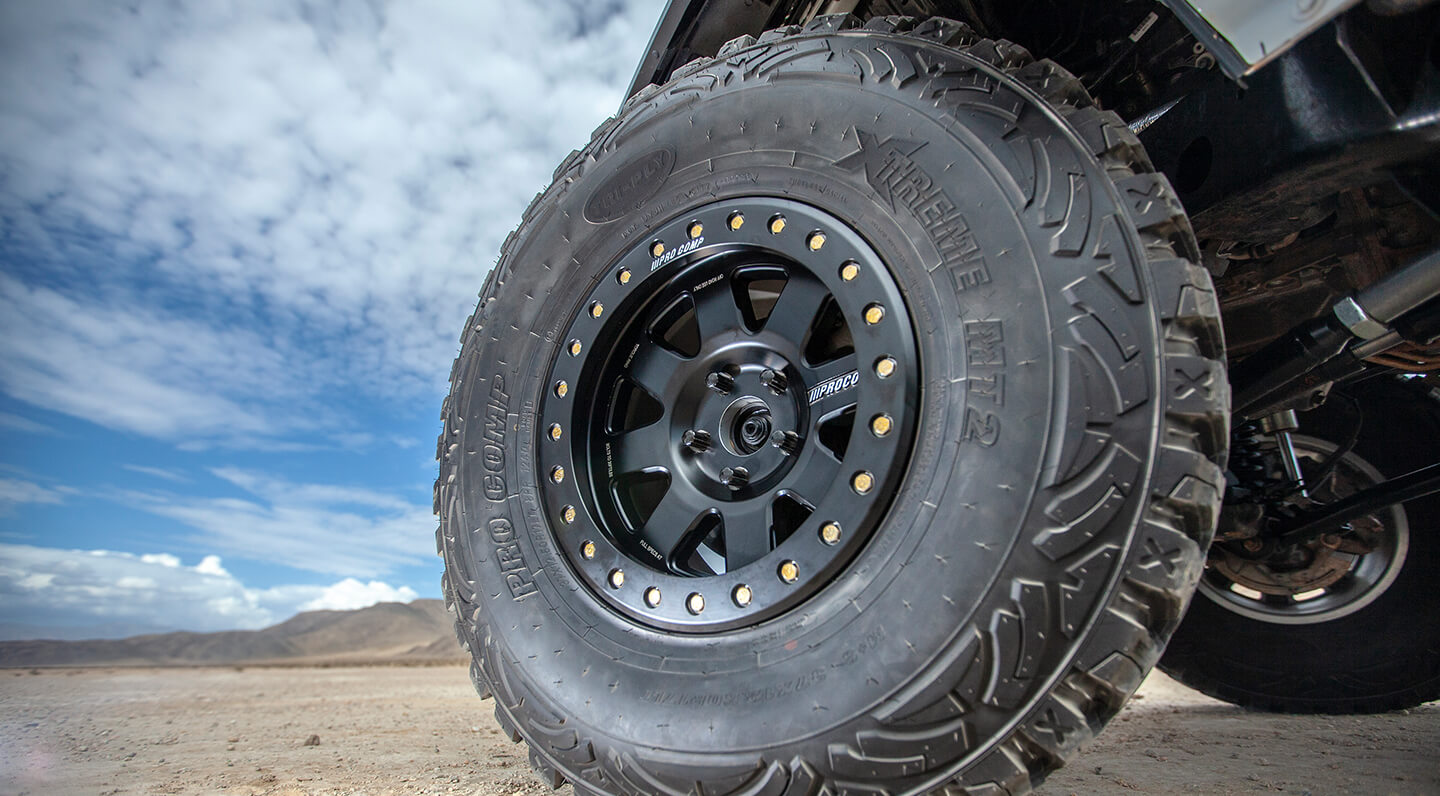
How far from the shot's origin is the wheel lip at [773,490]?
1.00 meters

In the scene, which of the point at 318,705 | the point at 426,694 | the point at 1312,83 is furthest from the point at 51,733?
the point at 1312,83

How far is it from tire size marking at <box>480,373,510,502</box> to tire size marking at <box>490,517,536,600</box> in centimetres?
6

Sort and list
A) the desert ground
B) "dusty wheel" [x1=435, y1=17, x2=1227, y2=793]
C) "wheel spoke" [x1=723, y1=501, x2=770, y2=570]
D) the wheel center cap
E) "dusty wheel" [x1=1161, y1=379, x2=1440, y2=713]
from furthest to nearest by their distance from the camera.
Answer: "dusty wheel" [x1=1161, y1=379, x2=1440, y2=713], the desert ground, the wheel center cap, "wheel spoke" [x1=723, y1=501, x2=770, y2=570], "dusty wheel" [x1=435, y1=17, x2=1227, y2=793]

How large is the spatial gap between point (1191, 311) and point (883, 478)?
43 centimetres

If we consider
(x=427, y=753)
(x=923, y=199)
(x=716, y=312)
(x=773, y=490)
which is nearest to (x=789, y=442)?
(x=773, y=490)

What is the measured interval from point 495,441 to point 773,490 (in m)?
0.63

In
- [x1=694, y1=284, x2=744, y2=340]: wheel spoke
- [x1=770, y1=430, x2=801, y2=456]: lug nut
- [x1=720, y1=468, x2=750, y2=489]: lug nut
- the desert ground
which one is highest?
[x1=694, y1=284, x2=744, y2=340]: wheel spoke

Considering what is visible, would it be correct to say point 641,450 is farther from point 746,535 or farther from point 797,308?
point 797,308

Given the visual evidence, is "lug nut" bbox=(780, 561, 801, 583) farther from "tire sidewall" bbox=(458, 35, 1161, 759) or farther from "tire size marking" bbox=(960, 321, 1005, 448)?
"tire size marking" bbox=(960, 321, 1005, 448)

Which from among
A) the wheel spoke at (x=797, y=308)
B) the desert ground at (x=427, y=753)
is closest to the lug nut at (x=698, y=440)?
the wheel spoke at (x=797, y=308)

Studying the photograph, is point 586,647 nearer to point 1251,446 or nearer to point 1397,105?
point 1397,105

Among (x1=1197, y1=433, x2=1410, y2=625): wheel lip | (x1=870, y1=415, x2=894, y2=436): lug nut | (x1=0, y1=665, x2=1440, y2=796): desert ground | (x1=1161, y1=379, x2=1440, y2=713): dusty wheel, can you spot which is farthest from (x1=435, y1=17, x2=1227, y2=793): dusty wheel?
(x1=1197, y1=433, x2=1410, y2=625): wheel lip

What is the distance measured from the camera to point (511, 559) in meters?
1.38

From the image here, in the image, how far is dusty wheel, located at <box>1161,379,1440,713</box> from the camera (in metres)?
2.34
